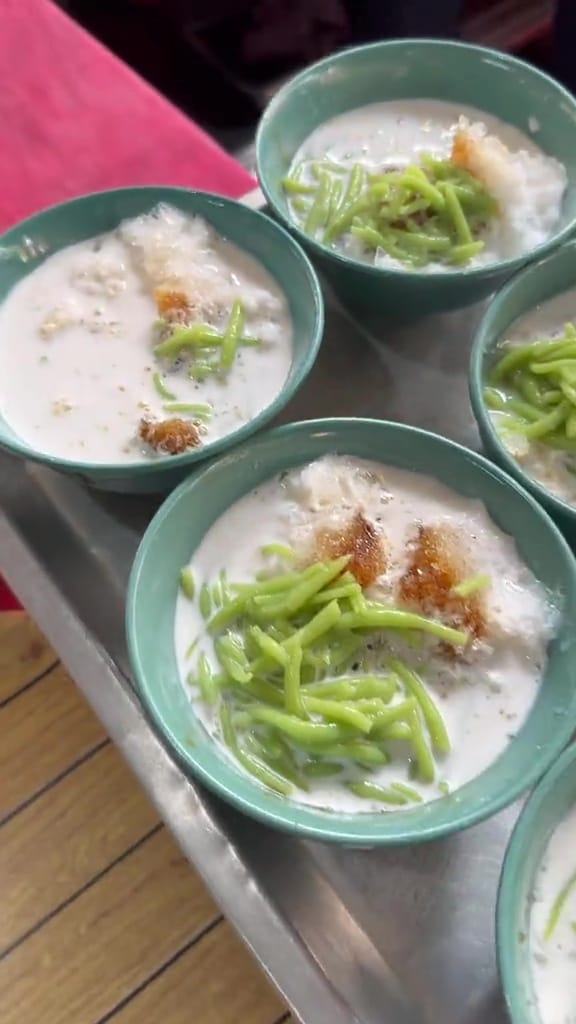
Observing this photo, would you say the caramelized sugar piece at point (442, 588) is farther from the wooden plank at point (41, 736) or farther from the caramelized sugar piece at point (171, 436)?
the wooden plank at point (41, 736)

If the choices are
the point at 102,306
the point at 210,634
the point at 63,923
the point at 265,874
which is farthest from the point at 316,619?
the point at 63,923

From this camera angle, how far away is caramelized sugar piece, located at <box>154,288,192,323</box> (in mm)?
1093

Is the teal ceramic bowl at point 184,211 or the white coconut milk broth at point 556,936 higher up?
the teal ceramic bowl at point 184,211

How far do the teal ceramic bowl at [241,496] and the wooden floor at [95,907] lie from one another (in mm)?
528

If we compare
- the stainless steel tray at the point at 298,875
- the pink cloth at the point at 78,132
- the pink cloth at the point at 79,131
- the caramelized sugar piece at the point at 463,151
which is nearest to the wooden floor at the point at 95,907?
the pink cloth at the point at 78,132

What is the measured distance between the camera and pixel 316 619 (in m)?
0.85

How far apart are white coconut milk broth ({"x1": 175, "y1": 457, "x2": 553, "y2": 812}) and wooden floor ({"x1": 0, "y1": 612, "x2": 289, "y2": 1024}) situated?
0.52 meters

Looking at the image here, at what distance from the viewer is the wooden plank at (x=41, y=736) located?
4.77ft

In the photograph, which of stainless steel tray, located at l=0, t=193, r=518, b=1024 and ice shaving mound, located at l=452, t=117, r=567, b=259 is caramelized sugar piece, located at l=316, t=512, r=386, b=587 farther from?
ice shaving mound, located at l=452, t=117, r=567, b=259

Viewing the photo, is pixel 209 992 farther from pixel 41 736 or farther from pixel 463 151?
pixel 463 151

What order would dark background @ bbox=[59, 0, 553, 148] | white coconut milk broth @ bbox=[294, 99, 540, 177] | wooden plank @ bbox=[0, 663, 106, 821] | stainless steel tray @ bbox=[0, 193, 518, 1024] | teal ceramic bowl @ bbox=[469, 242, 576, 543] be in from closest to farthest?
stainless steel tray @ bbox=[0, 193, 518, 1024], teal ceramic bowl @ bbox=[469, 242, 576, 543], white coconut milk broth @ bbox=[294, 99, 540, 177], wooden plank @ bbox=[0, 663, 106, 821], dark background @ bbox=[59, 0, 553, 148]

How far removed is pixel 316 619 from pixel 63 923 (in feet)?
2.44

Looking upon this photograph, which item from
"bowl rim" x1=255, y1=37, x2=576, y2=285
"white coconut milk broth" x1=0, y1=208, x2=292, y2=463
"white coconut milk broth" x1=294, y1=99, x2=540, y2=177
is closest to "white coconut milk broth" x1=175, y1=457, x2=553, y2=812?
"white coconut milk broth" x1=0, y1=208, x2=292, y2=463

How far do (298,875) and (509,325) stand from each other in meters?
0.61
